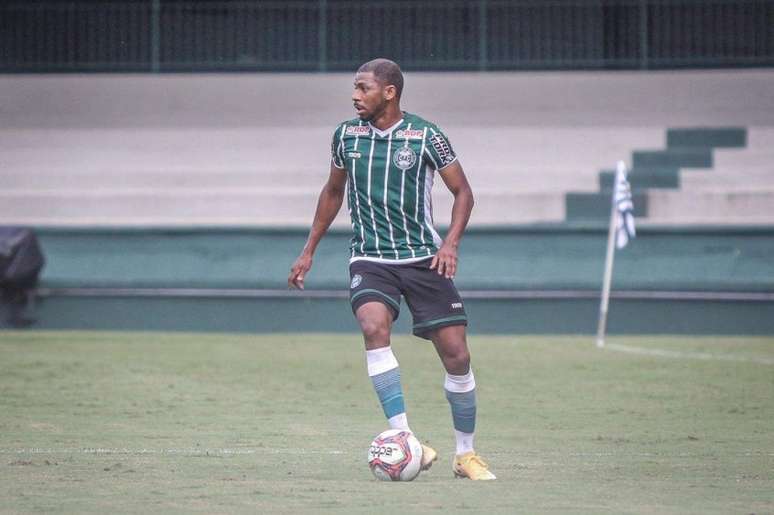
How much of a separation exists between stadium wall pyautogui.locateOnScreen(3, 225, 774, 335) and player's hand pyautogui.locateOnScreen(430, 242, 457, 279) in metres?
12.0

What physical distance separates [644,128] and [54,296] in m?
8.98

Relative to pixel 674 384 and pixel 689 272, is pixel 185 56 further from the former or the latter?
pixel 674 384

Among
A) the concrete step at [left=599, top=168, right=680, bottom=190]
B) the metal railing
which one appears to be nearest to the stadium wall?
the concrete step at [left=599, top=168, right=680, bottom=190]

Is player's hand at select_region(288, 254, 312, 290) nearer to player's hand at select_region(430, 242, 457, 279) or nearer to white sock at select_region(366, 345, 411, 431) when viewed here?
white sock at select_region(366, 345, 411, 431)

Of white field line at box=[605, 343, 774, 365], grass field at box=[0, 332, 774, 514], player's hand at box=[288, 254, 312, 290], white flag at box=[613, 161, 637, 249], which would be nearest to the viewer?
grass field at box=[0, 332, 774, 514]

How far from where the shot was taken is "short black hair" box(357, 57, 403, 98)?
23.4ft

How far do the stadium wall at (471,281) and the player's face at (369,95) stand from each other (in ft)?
39.0

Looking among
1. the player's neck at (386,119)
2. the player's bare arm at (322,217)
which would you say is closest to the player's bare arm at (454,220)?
the player's neck at (386,119)

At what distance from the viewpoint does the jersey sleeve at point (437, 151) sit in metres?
7.11

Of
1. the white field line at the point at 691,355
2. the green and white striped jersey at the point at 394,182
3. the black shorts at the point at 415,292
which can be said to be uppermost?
the green and white striped jersey at the point at 394,182

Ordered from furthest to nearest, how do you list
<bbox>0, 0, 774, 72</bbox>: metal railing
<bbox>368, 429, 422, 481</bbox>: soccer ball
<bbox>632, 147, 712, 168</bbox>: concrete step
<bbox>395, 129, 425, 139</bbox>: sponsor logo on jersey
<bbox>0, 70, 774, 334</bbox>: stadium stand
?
<bbox>0, 0, 774, 72</bbox>: metal railing
<bbox>632, 147, 712, 168</bbox>: concrete step
<bbox>0, 70, 774, 334</bbox>: stadium stand
<bbox>395, 129, 425, 139</bbox>: sponsor logo on jersey
<bbox>368, 429, 422, 481</bbox>: soccer ball

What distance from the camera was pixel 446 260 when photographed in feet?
22.9

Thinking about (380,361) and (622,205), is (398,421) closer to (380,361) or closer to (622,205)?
(380,361)

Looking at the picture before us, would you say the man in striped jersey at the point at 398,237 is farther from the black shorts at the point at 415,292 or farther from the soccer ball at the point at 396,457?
the soccer ball at the point at 396,457
